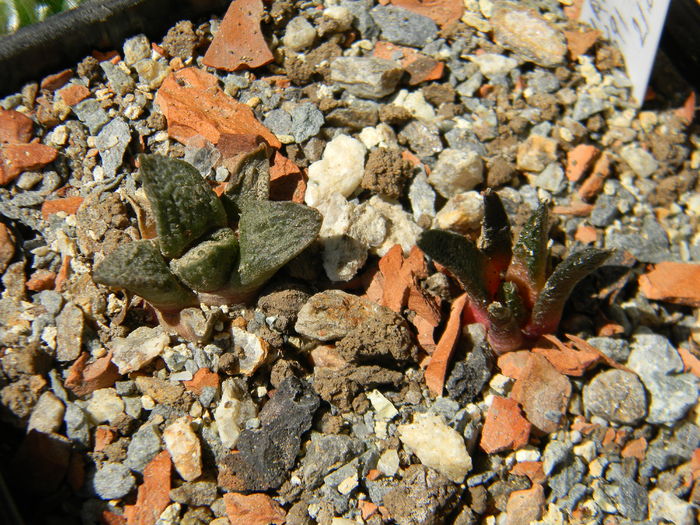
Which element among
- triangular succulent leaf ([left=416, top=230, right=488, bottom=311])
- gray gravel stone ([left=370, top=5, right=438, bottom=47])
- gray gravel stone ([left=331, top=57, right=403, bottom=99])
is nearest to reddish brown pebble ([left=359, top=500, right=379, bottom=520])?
triangular succulent leaf ([left=416, top=230, right=488, bottom=311])

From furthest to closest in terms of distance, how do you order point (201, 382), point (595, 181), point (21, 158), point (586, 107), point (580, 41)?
point (580, 41), point (586, 107), point (595, 181), point (21, 158), point (201, 382)

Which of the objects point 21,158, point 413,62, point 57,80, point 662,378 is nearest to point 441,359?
point 662,378

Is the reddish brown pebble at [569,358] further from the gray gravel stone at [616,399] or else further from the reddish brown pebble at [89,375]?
the reddish brown pebble at [89,375]

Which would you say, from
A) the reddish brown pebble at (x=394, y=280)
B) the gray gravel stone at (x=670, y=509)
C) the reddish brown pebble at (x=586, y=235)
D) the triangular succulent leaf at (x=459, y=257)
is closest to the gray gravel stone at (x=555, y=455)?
the gray gravel stone at (x=670, y=509)

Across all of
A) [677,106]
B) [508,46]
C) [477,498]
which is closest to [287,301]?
[477,498]

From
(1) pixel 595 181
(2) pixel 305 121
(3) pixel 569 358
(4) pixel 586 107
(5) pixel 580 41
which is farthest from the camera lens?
(5) pixel 580 41

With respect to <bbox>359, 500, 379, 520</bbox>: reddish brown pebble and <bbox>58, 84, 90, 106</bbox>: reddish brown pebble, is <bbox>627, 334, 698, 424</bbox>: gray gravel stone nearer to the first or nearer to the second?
<bbox>359, 500, 379, 520</bbox>: reddish brown pebble

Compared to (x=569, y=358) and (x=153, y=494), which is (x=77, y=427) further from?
(x=569, y=358)
